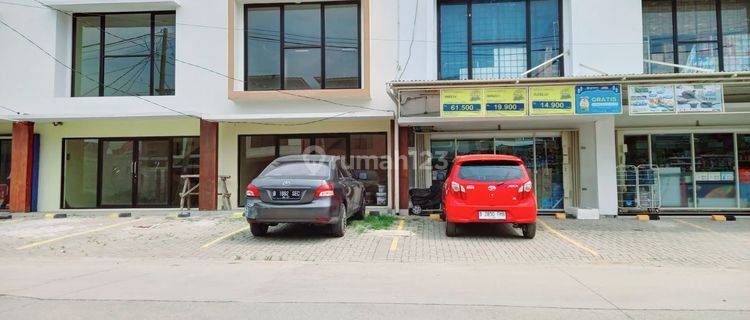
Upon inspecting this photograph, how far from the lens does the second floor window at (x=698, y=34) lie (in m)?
13.6

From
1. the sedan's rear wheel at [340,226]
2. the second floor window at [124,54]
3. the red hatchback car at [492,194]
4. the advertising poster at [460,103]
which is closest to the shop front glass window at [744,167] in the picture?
the advertising poster at [460,103]

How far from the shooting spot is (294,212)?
8.80 meters

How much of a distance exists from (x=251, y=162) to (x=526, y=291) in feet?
34.9

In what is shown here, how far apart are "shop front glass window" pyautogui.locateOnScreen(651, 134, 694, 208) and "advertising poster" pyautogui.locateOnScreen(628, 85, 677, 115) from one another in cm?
312

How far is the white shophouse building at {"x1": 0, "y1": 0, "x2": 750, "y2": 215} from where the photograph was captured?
1362cm

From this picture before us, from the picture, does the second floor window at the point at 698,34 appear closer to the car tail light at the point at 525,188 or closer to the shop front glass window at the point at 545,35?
the shop front glass window at the point at 545,35

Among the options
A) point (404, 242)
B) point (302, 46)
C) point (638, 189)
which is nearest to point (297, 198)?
point (404, 242)

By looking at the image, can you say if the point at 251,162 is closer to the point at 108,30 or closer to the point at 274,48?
the point at 274,48

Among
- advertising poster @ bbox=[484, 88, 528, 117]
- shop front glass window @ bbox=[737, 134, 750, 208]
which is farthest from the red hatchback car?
shop front glass window @ bbox=[737, 134, 750, 208]

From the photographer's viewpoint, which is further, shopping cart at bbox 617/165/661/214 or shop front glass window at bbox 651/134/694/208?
shop front glass window at bbox 651/134/694/208

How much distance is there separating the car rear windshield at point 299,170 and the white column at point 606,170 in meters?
7.35

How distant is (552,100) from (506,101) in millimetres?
1044

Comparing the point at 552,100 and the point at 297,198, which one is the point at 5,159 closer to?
the point at 297,198

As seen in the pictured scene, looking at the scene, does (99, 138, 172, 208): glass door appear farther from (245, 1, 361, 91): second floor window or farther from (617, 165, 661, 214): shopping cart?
(617, 165, 661, 214): shopping cart
